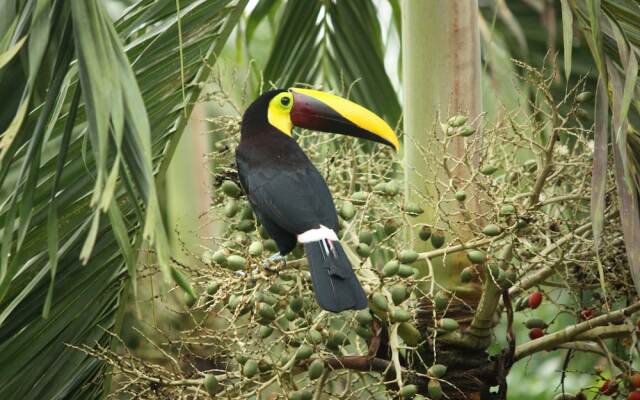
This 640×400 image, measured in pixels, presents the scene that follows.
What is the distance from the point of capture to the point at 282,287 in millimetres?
2090

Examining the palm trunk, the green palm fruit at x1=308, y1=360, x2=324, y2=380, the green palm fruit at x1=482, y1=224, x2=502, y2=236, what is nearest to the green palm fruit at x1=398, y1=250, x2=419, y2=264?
the green palm fruit at x1=482, y1=224, x2=502, y2=236

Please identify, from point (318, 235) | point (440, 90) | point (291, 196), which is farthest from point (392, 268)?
point (440, 90)

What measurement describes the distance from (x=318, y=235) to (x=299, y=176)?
0.26 m

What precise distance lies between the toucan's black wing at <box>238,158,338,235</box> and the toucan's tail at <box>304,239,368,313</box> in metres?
0.11

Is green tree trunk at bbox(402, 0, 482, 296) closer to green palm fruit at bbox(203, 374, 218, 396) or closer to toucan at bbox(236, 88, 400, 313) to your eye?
toucan at bbox(236, 88, 400, 313)

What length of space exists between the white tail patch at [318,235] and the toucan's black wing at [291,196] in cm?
2

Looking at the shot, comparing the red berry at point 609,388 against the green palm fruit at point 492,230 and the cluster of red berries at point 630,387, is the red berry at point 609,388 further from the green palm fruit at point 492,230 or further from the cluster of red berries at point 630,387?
the green palm fruit at point 492,230

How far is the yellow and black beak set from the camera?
8.30ft

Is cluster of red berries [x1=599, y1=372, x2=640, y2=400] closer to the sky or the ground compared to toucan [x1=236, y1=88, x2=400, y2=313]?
closer to the ground

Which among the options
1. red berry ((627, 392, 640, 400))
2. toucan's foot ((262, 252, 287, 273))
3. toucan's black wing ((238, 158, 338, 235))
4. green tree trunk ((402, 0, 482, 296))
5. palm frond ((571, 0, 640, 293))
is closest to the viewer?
palm frond ((571, 0, 640, 293))

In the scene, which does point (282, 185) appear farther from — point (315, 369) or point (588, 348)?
point (588, 348)

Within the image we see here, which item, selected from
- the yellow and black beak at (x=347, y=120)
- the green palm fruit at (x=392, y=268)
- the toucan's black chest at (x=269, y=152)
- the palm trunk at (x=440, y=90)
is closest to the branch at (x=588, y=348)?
the palm trunk at (x=440, y=90)

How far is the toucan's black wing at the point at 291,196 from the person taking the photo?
7.52 ft

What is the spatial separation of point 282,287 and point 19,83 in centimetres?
69
